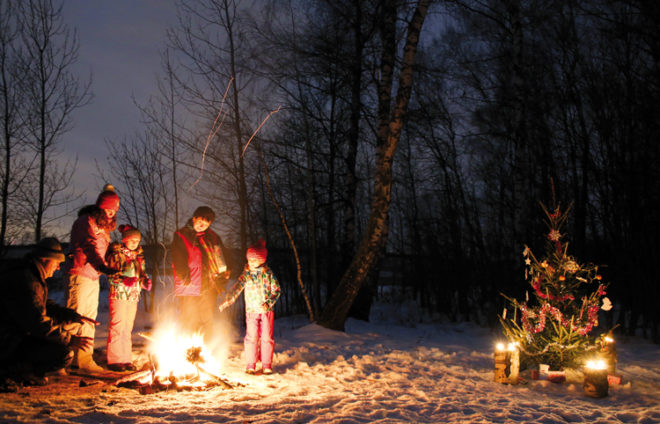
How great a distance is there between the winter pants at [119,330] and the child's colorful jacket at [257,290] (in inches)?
46.1

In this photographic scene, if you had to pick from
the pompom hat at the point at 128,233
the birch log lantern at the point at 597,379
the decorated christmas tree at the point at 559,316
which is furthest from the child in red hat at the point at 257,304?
the birch log lantern at the point at 597,379

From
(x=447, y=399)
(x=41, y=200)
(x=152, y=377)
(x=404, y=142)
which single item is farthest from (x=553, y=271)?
(x=404, y=142)

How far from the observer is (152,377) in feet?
14.9

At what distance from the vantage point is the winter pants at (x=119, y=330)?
5.21 metres

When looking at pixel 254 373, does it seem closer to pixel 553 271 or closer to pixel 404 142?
pixel 553 271

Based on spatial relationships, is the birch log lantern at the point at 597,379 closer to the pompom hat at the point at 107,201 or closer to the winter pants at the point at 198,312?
the winter pants at the point at 198,312

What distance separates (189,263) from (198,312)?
68 cm

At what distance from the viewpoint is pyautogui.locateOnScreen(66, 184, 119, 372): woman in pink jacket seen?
506 cm

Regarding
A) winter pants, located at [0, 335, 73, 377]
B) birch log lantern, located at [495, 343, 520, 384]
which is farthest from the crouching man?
birch log lantern, located at [495, 343, 520, 384]

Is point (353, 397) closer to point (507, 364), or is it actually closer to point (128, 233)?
point (507, 364)

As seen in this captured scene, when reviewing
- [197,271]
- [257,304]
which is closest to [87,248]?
[197,271]

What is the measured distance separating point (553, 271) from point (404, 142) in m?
14.8

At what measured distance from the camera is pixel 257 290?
5.45m

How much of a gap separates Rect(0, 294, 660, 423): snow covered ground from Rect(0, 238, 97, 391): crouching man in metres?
0.21
